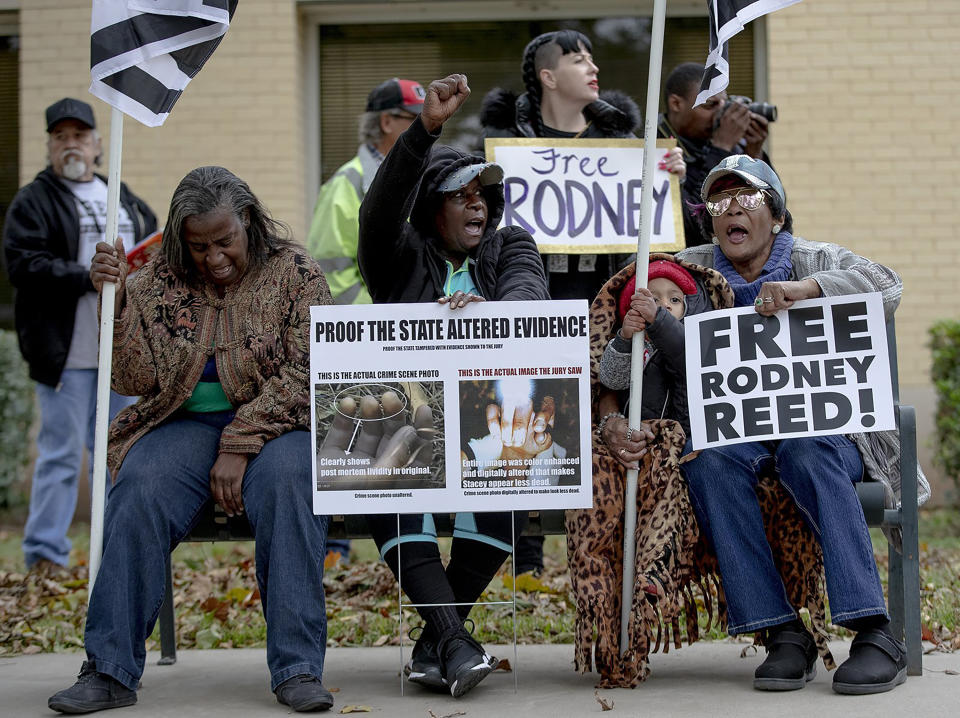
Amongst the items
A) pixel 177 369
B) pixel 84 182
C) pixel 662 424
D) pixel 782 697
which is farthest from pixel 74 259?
pixel 782 697

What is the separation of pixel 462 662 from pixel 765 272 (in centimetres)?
174

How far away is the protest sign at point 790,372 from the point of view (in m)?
4.26

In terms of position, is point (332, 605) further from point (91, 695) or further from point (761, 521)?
point (761, 521)

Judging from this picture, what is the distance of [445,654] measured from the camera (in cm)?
426

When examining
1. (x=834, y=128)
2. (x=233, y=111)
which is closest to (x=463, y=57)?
(x=233, y=111)

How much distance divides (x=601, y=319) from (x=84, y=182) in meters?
3.96

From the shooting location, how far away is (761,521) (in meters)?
4.28

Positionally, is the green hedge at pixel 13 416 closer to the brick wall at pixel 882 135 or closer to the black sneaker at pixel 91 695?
the black sneaker at pixel 91 695

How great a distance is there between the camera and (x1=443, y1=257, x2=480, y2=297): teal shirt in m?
4.69

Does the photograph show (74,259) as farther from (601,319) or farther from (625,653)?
(625,653)

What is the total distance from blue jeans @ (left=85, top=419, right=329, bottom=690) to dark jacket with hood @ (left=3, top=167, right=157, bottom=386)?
10.1ft

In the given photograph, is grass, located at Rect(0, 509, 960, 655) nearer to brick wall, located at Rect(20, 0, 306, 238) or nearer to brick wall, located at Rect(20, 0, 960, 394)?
brick wall, located at Rect(20, 0, 960, 394)

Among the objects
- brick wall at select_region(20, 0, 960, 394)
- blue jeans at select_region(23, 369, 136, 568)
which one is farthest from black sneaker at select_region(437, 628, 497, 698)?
brick wall at select_region(20, 0, 960, 394)

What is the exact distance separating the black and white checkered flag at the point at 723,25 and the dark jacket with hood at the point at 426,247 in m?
0.84
